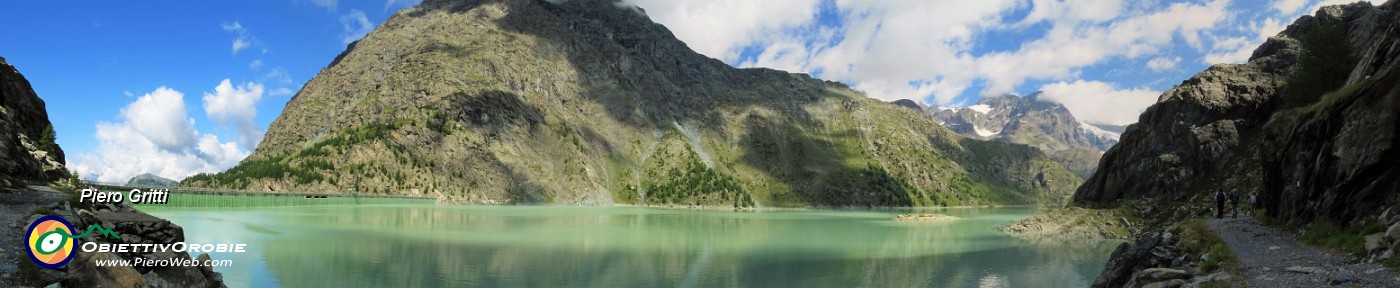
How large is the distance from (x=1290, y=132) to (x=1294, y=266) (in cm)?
1669

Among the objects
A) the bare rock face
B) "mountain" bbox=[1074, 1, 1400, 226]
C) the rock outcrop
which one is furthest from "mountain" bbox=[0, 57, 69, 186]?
"mountain" bbox=[1074, 1, 1400, 226]

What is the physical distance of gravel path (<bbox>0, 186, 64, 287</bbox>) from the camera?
14153 millimetres

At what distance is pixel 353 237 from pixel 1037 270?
48.3 metres

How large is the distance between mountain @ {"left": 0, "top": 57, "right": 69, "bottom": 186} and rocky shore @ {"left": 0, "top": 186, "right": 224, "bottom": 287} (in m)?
13.1

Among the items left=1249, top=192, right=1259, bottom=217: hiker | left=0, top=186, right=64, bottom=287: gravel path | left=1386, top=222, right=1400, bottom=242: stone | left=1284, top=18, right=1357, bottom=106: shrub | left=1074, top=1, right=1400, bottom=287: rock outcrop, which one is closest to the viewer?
left=0, top=186, right=64, bottom=287: gravel path

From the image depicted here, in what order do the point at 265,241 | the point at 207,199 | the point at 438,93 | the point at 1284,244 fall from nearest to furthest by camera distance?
the point at 1284,244 → the point at 265,241 → the point at 207,199 → the point at 438,93

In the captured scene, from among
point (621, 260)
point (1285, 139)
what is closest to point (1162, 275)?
point (1285, 139)

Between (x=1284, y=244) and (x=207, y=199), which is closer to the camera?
(x=1284, y=244)

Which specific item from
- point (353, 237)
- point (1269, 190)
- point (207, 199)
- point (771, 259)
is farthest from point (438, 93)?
point (1269, 190)

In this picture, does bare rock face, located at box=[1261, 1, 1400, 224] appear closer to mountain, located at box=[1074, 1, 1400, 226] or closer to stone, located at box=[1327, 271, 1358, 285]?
mountain, located at box=[1074, 1, 1400, 226]

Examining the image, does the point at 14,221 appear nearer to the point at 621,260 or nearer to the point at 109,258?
the point at 109,258

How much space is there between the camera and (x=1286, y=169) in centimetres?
3005

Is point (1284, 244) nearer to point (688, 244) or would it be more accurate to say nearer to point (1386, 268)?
point (1386, 268)

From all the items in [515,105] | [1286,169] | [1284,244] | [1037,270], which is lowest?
[1037,270]
